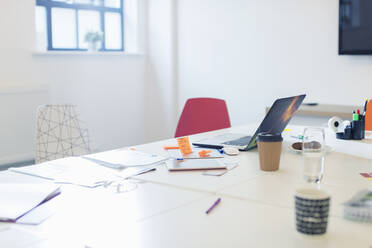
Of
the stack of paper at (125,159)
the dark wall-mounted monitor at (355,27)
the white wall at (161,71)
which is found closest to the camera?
the stack of paper at (125,159)

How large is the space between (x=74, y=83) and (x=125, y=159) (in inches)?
118

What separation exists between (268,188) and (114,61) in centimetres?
387

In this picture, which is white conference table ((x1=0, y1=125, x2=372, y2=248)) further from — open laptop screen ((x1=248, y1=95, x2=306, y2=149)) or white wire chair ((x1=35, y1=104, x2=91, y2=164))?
white wire chair ((x1=35, y1=104, x2=91, y2=164))

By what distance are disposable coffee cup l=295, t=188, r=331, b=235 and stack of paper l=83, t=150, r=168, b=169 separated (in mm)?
904

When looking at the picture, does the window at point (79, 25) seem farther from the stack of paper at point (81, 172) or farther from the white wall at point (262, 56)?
the stack of paper at point (81, 172)

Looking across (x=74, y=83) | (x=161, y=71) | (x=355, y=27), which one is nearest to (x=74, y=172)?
(x=355, y=27)

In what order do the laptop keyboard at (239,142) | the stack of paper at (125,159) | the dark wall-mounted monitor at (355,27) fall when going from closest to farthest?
1. the stack of paper at (125,159)
2. the laptop keyboard at (239,142)
3. the dark wall-mounted monitor at (355,27)

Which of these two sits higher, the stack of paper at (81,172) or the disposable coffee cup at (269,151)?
the disposable coffee cup at (269,151)

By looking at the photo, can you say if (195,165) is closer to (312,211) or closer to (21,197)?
(21,197)

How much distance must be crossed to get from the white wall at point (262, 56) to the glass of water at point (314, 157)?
8.68ft

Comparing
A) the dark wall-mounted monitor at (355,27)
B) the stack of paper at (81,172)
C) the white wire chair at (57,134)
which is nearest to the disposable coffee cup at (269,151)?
the stack of paper at (81,172)

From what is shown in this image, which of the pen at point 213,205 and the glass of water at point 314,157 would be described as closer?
the pen at point 213,205

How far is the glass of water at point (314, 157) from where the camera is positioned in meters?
1.74

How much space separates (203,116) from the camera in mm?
3336
